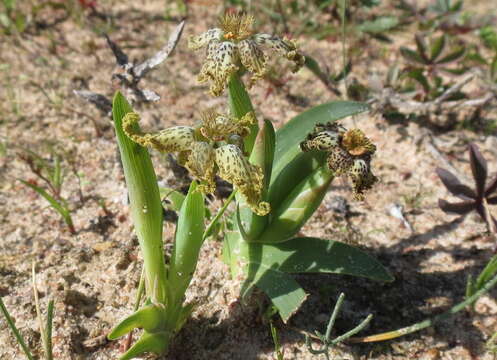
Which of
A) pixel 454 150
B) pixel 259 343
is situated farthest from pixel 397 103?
Result: pixel 259 343

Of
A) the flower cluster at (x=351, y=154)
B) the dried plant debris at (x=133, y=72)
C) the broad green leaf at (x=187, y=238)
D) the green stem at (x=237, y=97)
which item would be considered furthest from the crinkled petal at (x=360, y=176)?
the dried plant debris at (x=133, y=72)

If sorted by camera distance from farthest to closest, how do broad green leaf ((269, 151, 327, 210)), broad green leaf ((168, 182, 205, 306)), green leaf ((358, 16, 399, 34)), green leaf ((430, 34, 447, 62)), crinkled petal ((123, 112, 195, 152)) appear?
green leaf ((358, 16, 399, 34)), green leaf ((430, 34, 447, 62)), broad green leaf ((269, 151, 327, 210)), broad green leaf ((168, 182, 205, 306)), crinkled petal ((123, 112, 195, 152))

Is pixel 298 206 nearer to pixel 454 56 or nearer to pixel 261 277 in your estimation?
pixel 261 277

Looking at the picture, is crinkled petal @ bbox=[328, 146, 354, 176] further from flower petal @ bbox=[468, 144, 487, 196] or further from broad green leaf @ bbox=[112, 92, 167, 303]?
flower petal @ bbox=[468, 144, 487, 196]

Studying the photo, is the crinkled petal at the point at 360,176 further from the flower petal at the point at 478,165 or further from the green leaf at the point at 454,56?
the green leaf at the point at 454,56

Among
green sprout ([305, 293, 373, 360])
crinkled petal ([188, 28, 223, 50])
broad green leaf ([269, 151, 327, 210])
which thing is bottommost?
green sprout ([305, 293, 373, 360])

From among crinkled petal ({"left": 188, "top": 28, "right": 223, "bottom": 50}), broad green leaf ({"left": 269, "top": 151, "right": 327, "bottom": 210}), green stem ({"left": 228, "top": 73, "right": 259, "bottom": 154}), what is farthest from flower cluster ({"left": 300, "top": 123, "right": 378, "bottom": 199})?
crinkled petal ({"left": 188, "top": 28, "right": 223, "bottom": 50})
